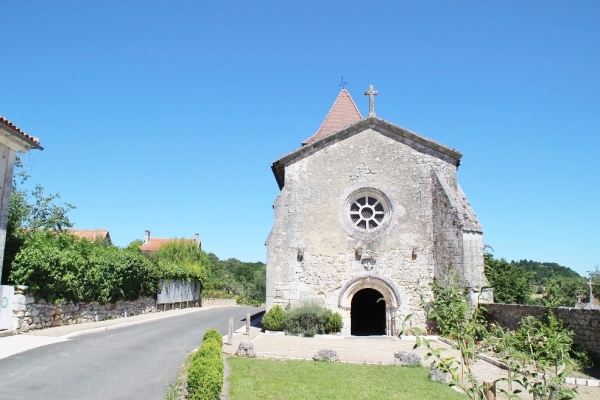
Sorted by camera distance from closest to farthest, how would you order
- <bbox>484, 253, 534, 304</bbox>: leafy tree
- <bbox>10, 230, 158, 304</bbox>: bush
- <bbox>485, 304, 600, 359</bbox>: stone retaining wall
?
<bbox>485, 304, 600, 359</bbox>: stone retaining wall
<bbox>10, 230, 158, 304</bbox>: bush
<bbox>484, 253, 534, 304</bbox>: leafy tree

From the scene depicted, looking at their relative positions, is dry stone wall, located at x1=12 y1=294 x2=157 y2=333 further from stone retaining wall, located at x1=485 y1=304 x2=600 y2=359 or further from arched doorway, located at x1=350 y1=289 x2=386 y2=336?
stone retaining wall, located at x1=485 y1=304 x2=600 y2=359

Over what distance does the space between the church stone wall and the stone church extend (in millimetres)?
39

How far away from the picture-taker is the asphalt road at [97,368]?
8.24 metres

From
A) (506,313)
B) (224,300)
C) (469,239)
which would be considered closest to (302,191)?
(469,239)

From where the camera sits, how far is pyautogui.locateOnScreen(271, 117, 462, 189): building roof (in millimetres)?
18672

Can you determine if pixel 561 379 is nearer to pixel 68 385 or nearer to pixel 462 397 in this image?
pixel 462 397

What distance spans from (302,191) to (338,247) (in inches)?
106

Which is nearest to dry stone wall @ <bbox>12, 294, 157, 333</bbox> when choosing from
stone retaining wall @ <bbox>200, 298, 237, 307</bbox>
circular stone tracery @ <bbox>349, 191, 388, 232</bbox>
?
circular stone tracery @ <bbox>349, 191, 388, 232</bbox>

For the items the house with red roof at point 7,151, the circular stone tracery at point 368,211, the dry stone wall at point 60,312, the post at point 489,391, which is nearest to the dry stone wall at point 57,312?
the dry stone wall at point 60,312

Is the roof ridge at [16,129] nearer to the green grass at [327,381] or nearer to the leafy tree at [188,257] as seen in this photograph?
the green grass at [327,381]

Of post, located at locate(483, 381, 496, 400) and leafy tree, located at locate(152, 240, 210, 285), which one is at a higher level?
leafy tree, located at locate(152, 240, 210, 285)

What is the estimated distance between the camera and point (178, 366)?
35.4 ft

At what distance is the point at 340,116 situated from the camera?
26297 millimetres

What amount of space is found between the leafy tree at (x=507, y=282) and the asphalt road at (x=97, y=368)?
660 inches
